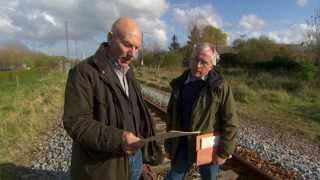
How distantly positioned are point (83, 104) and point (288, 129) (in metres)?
9.52

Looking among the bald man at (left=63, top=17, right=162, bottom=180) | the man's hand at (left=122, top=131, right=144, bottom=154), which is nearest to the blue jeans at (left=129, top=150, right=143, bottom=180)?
the bald man at (left=63, top=17, right=162, bottom=180)

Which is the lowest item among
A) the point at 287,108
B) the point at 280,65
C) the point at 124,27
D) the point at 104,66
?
the point at 287,108

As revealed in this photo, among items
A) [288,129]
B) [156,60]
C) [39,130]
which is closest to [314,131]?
[288,129]

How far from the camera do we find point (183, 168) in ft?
14.1

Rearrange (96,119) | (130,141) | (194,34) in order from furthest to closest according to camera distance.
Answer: (194,34) < (96,119) < (130,141)

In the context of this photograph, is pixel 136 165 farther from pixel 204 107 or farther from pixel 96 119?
pixel 204 107

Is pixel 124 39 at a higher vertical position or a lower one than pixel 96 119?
higher

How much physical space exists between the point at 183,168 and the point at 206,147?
48cm

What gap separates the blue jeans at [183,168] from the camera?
166 inches

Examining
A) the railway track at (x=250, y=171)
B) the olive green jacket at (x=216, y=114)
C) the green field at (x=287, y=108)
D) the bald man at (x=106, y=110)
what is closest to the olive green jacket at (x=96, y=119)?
the bald man at (x=106, y=110)

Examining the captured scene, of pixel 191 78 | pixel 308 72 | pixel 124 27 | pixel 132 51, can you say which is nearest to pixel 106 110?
pixel 132 51

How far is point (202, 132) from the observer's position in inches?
157

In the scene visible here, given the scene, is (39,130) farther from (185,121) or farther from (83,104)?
(83,104)

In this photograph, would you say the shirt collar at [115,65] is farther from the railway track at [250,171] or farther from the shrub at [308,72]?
the shrub at [308,72]
